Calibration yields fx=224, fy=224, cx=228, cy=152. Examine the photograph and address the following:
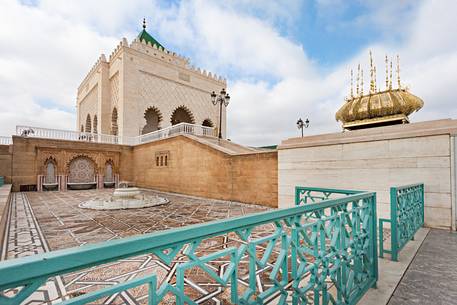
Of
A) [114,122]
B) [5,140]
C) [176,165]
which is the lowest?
[176,165]

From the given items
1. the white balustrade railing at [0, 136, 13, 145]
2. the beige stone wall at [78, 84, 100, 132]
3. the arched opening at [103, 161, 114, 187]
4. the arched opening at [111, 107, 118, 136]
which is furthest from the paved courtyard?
the beige stone wall at [78, 84, 100, 132]

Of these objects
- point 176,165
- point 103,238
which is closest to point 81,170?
point 176,165

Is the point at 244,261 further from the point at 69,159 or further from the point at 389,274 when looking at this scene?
the point at 69,159

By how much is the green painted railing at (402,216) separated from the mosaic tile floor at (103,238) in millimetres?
2025

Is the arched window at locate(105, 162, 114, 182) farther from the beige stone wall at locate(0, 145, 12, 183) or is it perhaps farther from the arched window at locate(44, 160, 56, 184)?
the beige stone wall at locate(0, 145, 12, 183)

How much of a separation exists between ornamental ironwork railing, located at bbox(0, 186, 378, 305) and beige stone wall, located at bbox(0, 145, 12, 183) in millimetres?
12533

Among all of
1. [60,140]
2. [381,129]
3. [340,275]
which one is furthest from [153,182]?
[340,275]

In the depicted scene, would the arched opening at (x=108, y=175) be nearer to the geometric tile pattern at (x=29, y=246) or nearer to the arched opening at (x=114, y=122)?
the arched opening at (x=114, y=122)

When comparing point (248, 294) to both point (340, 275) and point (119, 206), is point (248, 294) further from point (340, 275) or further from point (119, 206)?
point (119, 206)

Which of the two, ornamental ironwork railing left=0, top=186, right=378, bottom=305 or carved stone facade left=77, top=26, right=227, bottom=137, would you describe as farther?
carved stone facade left=77, top=26, right=227, bottom=137

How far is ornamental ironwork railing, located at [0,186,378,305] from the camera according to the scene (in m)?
0.63

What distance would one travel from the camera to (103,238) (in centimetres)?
380

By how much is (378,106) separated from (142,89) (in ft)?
51.6

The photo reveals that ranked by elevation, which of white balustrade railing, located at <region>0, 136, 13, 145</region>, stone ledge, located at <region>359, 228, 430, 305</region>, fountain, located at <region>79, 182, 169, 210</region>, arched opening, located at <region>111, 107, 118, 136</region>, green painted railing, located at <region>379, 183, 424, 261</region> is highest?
arched opening, located at <region>111, 107, 118, 136</region>
